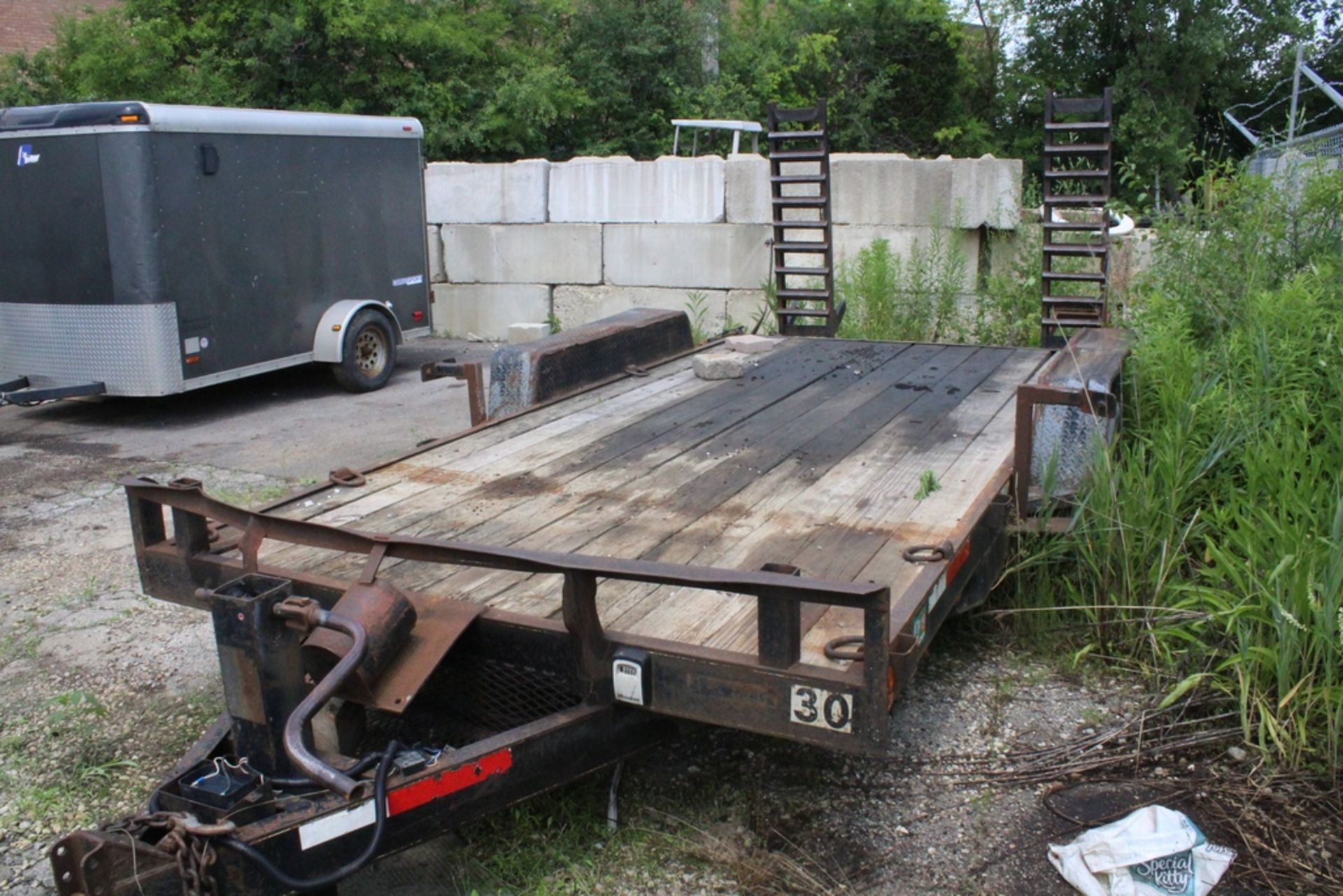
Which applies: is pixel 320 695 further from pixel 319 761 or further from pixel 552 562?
pixel 552 562

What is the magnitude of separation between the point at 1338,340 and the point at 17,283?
8.24 m

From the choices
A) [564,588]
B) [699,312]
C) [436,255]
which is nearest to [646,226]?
[699,312]

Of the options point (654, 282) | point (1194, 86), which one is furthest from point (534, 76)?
point (1194, 86)

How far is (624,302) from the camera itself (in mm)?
11305

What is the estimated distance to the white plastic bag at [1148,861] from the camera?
2.76m

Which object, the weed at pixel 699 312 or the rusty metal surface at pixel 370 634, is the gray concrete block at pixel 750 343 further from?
the rusty metal surface at pixel 370 634

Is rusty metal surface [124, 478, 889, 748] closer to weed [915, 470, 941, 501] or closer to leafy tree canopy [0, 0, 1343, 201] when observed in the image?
weed [915, 470, 941, 501]

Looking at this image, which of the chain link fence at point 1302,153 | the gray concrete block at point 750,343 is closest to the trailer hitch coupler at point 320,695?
the gray concrete block at point 750,343

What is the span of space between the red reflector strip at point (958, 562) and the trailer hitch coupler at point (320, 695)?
4.97 ft

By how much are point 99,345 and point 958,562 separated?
691 cm

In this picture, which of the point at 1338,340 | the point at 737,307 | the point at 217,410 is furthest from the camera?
the point at 737,307

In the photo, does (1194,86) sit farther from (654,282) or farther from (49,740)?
(49,740)

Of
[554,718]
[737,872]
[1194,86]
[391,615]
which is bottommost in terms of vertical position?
[737,872]

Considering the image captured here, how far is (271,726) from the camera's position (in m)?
2.54
